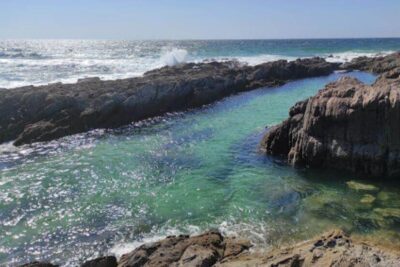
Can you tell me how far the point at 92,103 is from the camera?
38.8 m

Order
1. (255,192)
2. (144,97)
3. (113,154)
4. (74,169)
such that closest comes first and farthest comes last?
(255,192)
(74,169)
(113,154)
(144,97)

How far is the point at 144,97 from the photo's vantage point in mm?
41781

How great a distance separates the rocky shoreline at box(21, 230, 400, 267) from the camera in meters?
10.8

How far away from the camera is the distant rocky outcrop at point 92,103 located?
3538cm

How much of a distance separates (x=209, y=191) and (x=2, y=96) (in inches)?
1054

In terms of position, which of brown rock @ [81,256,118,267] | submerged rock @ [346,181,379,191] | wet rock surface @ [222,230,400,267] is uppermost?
wet rock surface @ [222,230,400,267]

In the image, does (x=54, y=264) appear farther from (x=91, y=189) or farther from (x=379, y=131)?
(x=379, y=131)

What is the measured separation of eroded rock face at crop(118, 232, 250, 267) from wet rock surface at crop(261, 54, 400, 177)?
11.0 meters

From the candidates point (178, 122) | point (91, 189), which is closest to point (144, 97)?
point (178, 122)

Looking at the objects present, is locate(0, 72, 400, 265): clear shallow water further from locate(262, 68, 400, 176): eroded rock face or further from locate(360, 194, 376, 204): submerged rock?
locate(262, 68, 400, 176): eroded rock face

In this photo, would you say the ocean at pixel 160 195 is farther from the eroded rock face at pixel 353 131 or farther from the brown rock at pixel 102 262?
the brown rock at pixel 102 262

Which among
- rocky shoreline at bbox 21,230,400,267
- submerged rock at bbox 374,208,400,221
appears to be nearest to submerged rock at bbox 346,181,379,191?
submerged rock at bbox 374,208,400,221

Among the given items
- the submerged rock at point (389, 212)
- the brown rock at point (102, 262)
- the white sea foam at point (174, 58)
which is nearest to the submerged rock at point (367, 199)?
the submerged rock at point (389, 212)

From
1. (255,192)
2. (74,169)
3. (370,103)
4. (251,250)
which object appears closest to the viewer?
(251,250)
